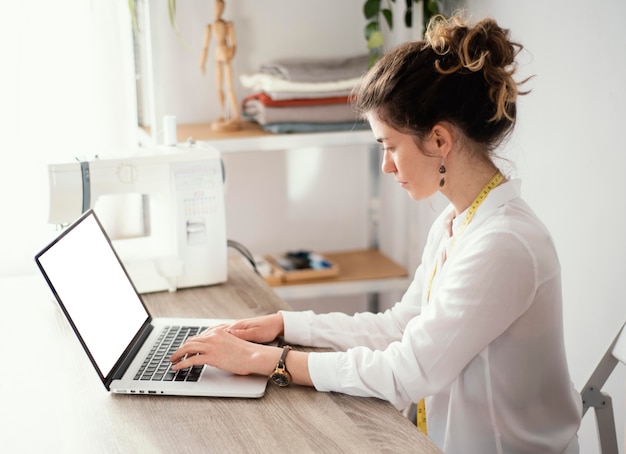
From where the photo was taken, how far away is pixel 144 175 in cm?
184

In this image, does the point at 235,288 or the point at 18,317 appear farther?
the point at 235,288

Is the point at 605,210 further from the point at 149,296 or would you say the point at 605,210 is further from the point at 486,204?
the point at 149,296

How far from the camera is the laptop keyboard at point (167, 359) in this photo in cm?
138

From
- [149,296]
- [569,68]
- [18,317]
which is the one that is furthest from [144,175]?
[569,68]

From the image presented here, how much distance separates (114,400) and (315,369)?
34 cm

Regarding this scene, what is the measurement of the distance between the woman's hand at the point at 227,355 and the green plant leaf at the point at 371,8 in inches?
53.4

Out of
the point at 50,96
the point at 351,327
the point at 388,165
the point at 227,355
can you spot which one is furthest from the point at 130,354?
the point at 50,96

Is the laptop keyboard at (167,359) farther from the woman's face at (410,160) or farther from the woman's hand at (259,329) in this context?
the woman's face at (410,160)

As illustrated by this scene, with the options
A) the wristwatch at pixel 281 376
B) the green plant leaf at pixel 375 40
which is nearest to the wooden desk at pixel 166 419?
the wristwatch at pixel 281 376

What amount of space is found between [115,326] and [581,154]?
113 centimetres

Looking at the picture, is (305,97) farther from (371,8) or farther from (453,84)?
(453,84)

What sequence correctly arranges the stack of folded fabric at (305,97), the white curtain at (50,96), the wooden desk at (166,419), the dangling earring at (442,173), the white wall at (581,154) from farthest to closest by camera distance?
the stack of folded fabric at (305,97), the white curtain at (50,96), the white wall at (581,154), the dangling earring at (442,173), the wooden desk at (166,419)

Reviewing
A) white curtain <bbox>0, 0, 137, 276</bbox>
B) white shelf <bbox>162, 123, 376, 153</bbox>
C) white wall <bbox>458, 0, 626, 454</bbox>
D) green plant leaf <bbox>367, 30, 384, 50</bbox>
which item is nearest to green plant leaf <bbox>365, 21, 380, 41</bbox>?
green plant leaf <bbox>367, 30, 384, 50</bbox>

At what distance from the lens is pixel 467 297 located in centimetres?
130
